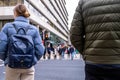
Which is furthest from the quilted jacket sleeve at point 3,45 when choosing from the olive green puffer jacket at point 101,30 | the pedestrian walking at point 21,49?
the olive green puffer jacket at point 101,30

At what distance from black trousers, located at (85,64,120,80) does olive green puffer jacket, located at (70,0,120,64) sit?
0.06 meters

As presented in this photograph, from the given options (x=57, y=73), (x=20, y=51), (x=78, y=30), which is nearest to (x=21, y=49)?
(x=20, y=51)

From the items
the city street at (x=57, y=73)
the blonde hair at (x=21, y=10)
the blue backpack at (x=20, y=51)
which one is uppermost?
the blonde hair at (x=21, y=10)

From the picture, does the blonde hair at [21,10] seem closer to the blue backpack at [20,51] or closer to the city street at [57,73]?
the blue backpack at [20,51]

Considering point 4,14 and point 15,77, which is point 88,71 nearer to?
point 15,77

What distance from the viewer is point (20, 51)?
13.5 feet

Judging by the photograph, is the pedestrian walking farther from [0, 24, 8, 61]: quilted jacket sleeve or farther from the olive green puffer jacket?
the olive green puffer jacket

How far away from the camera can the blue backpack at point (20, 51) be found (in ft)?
13.5

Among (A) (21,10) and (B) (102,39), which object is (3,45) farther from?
(B) (102,39)

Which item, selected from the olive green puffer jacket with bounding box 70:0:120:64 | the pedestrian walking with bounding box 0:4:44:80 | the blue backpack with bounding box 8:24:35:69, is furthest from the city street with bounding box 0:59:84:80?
the olive green puffer jacket with bounding box 70:0:120:64

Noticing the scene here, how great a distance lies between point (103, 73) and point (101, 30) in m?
0.39

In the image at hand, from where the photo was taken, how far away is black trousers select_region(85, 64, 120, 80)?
2.76 m

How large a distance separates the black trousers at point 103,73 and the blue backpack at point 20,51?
1453 mm

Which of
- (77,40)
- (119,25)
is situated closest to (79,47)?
(77,40)
